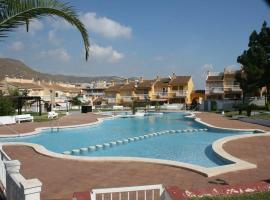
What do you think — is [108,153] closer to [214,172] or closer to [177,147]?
[177,147]

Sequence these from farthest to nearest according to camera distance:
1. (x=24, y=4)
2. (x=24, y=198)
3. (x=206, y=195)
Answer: (x=206, y=195)
(x=24, y=4)
(x=24, y=198)

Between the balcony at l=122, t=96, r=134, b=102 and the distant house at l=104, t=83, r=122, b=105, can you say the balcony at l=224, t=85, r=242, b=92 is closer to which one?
the balcony at l=122, t=96, r=134, b=102

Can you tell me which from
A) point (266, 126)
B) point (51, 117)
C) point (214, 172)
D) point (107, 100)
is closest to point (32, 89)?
point (107, 100)

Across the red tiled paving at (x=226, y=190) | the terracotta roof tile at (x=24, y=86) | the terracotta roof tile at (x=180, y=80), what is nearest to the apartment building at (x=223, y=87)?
the terracotta roof tile at (x=180, y=80)

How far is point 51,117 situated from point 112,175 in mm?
22875

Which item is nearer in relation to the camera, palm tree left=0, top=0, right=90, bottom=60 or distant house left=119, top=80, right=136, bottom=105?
palm tree left=0, top=0, right=90, bottom=60

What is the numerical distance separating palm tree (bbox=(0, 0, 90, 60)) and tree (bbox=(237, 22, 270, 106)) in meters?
33.9

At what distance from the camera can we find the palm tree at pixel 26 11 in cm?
587

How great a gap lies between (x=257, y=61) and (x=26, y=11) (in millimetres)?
35388

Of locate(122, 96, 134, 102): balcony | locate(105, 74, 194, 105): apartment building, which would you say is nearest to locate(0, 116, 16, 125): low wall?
locate(105, 74, 194, 105): apartment building

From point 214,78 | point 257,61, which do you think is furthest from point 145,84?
point 257,61

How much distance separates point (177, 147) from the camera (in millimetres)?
17672

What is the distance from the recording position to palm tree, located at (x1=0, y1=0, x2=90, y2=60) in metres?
5.87

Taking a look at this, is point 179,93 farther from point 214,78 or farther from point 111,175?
point 111,175
